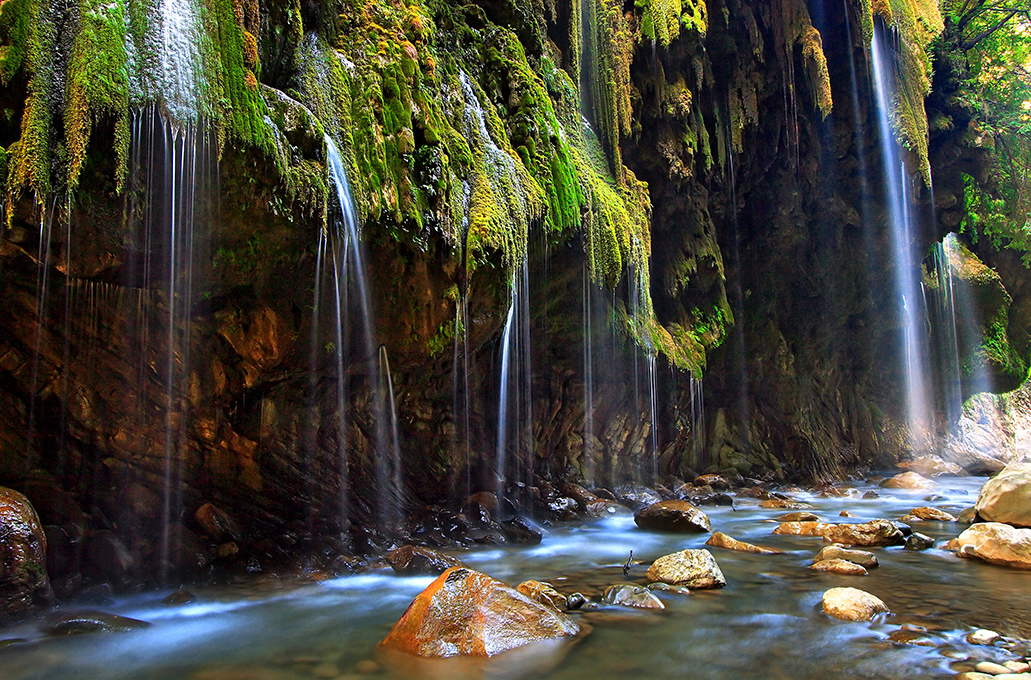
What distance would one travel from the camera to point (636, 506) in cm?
1160

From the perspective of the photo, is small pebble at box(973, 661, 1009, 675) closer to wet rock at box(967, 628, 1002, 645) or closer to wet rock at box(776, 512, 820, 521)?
wet rock at box(967, 628, 1002, 645)

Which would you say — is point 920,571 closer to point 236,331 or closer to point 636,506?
point 636,506

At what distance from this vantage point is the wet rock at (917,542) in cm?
764

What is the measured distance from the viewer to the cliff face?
5227mm

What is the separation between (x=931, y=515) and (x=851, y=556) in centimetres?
474

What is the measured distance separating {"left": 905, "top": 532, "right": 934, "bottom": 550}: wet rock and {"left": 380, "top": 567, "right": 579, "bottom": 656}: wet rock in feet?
18.1

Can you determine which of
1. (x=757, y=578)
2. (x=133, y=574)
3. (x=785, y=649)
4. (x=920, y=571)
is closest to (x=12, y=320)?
(x=133, y=574)

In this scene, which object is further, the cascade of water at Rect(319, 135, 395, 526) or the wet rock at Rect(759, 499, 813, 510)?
the wet rock at Rect(759, 499, 813, 510)

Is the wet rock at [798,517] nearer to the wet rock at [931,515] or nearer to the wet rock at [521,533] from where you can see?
the wet rock at [931,515]

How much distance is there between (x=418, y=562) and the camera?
666cm

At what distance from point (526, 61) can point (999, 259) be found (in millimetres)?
18173

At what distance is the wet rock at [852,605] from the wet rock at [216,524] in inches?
245

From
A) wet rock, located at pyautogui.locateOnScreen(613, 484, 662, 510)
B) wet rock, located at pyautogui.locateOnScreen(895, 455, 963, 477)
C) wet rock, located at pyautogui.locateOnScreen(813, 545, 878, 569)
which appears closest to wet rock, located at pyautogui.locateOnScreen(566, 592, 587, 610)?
wet rock, located at pyautogui.locateOnScreen(813, 545, 878, 569)

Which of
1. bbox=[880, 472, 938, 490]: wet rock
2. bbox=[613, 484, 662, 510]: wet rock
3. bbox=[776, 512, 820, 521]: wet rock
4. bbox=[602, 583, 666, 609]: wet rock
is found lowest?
bbox=[880, 472, 938, 490]: wet rock
